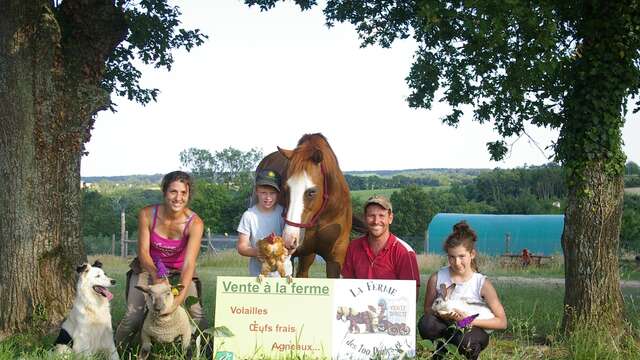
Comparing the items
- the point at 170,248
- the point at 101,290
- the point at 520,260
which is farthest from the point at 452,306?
the point at 520,260

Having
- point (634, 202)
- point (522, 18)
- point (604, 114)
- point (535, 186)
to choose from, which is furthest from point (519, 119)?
point (535, 186)

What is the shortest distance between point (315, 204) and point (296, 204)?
0.23 m

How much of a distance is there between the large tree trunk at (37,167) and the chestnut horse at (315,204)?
8.94 feet

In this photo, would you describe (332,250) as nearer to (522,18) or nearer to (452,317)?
(452,317)

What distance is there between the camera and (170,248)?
5.72 metres

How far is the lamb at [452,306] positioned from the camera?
5227 millimetres

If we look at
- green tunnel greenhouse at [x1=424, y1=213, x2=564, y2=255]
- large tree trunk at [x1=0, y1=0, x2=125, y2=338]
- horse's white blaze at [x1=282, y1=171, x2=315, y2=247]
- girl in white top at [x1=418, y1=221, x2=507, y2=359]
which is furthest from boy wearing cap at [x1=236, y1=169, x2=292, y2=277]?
green tunnel greenhouse at [x1=424, y1=213, x2=564, y2=255]

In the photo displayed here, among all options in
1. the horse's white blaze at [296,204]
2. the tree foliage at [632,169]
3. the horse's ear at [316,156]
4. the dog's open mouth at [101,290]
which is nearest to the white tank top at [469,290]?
the horse's white blaze at [296,204]

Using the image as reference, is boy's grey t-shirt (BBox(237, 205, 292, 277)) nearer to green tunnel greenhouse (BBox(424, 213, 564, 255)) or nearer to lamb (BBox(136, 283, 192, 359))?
lamb (BBox(136, 283, 192, 359))

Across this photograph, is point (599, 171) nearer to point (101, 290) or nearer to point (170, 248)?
point (170, 248)

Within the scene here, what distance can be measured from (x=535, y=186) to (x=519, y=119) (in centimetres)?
4126

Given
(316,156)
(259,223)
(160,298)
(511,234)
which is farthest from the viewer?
(511,234)

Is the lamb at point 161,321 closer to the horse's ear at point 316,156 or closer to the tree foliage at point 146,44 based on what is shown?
the horse's ear at point 316,156

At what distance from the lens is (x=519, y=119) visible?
11.1m
